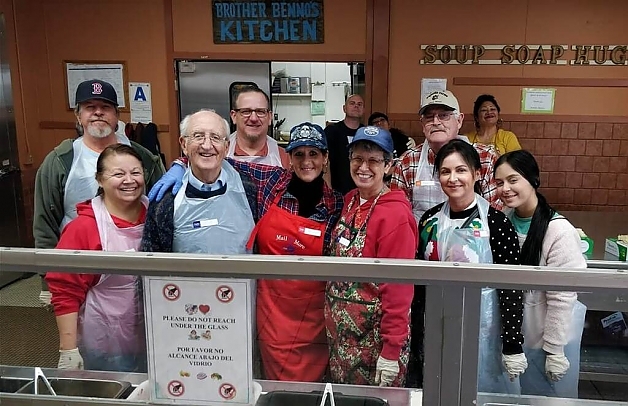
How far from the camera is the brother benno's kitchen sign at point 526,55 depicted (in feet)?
15.4

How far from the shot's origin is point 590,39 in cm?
470

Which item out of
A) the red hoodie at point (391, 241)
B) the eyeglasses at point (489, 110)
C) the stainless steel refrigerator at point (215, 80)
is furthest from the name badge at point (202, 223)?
the stainless steel refrigerator at point (215, 80)

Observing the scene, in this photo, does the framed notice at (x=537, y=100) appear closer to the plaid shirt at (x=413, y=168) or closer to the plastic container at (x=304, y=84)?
the plastic container at (x=304, y=84)

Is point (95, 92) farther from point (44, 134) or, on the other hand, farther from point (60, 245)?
point (44, 134)

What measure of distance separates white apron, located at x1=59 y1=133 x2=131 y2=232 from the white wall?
161 inches

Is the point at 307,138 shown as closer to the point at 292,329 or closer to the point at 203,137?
the point at 203,137

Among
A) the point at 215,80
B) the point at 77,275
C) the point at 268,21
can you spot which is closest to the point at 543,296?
the point at 77,275

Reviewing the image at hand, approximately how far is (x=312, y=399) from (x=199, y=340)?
1.07 ft

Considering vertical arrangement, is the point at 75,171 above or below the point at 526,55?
below

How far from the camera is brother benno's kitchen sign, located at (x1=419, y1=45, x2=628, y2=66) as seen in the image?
15.4ft

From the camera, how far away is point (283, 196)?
1861 mm

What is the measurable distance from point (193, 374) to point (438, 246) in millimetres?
791

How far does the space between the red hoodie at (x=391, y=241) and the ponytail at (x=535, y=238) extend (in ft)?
Result: 1.02

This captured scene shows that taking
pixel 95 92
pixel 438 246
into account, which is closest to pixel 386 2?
pixel 95 92
